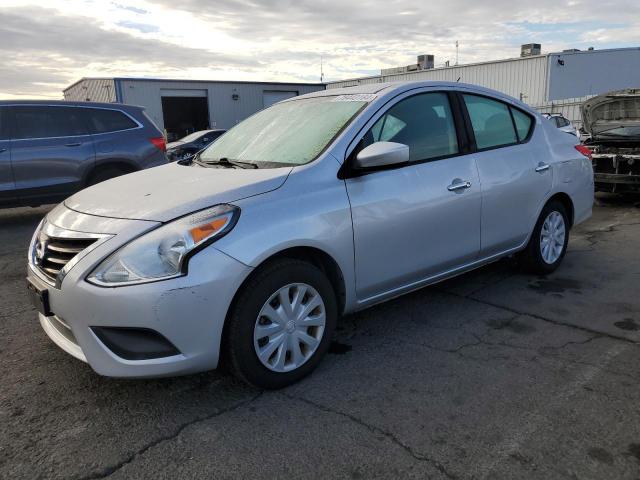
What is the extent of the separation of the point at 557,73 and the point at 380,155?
2679cm

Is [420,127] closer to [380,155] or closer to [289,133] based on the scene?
[380,155]

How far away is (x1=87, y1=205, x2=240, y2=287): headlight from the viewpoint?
2482 mm

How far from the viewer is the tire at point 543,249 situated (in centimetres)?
457

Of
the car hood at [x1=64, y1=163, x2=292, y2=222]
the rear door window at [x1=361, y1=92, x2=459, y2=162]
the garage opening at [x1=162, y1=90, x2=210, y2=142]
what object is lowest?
the car hood at [x1=64, y1=163, x2=292, y2=222]

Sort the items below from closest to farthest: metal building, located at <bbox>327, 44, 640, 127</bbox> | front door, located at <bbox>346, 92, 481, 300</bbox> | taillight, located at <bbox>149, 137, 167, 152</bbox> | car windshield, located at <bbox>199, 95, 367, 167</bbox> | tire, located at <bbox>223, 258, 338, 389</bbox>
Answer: tire, located at <bbox>223, 258, 338, 389</bbox> → front door, located at <bbox>346, 92, 481, 300</bbox> → car windshield, located at <bbox>199, 95, 367, 167</bbox> → taillight, located at <bbox>149, 137, 167, 152</bbox> → metal building, located at <bbox>327, 44, 640, 127</bbox>

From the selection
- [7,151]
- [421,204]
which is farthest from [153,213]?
[7,151]

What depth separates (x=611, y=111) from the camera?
8.91 m

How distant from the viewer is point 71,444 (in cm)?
244

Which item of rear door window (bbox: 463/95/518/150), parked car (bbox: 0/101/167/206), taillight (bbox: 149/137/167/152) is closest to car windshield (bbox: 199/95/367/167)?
rear door window (bbox: 463/95/518/150)

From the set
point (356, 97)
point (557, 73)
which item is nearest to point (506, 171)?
point (356, 97)

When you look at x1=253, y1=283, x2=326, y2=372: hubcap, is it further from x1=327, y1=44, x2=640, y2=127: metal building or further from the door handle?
x1=327, y1=44, x2=640, y2=127: metal building

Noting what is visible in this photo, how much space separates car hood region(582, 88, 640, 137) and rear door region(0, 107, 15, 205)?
885 centimetres

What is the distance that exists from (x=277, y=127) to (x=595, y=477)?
9.11 ft

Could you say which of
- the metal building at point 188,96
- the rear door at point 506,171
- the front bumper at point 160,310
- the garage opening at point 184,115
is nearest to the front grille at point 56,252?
the front bumper at point 160,310
